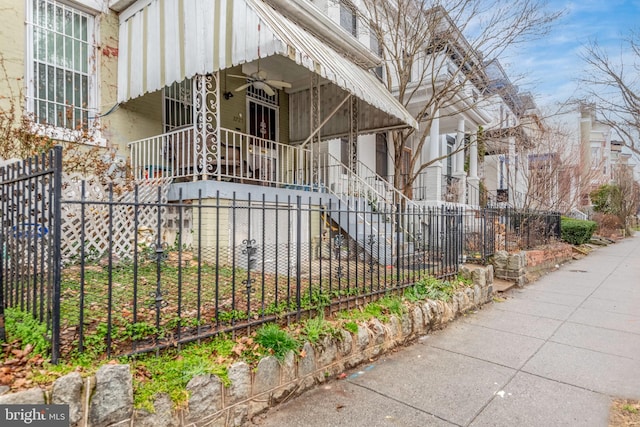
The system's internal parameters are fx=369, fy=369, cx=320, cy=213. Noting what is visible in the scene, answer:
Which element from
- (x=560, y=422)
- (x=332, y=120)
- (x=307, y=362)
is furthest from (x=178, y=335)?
(x=332, y=120)

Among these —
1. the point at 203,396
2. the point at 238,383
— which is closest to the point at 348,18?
the point at 238,383

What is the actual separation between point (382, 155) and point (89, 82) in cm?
958

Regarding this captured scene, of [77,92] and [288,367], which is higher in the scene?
[77,92]

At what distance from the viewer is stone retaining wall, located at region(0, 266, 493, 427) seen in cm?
209

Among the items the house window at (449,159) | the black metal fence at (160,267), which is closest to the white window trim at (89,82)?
the black metal fence at (160,267)

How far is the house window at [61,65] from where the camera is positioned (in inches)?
256

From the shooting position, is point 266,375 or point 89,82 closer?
point 266,375

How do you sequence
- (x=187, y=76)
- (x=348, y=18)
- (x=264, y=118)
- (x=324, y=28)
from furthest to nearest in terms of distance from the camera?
(x=348, y=18) → (x=264, y=118) → (x=324, y=28) → (x=187, y=76)

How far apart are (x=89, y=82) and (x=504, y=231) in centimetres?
926

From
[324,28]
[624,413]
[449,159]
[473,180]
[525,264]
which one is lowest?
[624,413]

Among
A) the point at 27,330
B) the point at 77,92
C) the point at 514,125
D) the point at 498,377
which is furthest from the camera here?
the point at 514,125

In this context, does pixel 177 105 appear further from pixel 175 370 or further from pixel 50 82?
pixel 175 370

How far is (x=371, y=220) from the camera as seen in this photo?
447 centimetres

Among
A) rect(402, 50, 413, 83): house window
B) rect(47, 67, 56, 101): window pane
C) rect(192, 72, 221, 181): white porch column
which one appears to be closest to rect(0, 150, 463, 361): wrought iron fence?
rect(192, 72, 221, 181): white porch column
